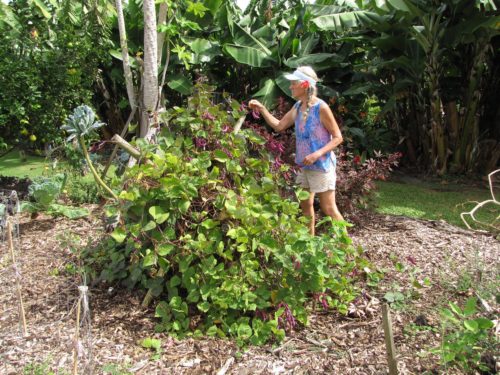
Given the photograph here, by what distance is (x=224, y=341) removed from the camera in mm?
2844

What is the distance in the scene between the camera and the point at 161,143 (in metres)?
3.26

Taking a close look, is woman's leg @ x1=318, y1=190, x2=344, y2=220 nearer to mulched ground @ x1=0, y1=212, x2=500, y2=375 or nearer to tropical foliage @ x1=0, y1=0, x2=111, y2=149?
mulched ground @ x1=0, y1=212, x2=500, y2=375

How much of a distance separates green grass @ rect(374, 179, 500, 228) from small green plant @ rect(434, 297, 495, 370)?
2.63 metres

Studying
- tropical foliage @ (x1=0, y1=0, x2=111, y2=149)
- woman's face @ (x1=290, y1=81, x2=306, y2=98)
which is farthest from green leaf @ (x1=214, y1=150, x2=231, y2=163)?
tropical foliage @ (x1=0, y1=0, x2=111, y2=149)

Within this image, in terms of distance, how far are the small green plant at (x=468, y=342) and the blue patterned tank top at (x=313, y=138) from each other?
1.60 m

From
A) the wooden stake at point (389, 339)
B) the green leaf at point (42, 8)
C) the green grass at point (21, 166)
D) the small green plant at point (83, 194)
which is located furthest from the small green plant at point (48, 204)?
the green grass at point (21, 166)

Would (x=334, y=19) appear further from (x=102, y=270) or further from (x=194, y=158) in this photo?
(x=102, y=270)

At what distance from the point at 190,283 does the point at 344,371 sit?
1.02m

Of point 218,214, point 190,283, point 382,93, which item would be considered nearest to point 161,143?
point 218,214

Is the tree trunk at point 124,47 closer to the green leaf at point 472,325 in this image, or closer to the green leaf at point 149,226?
the green leaf at point 149,226

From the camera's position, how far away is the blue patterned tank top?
3.67m

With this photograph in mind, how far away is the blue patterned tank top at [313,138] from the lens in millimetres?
3674

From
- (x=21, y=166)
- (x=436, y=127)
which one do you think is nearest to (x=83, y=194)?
(x=21, y=166)

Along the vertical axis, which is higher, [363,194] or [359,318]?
[363,194]
